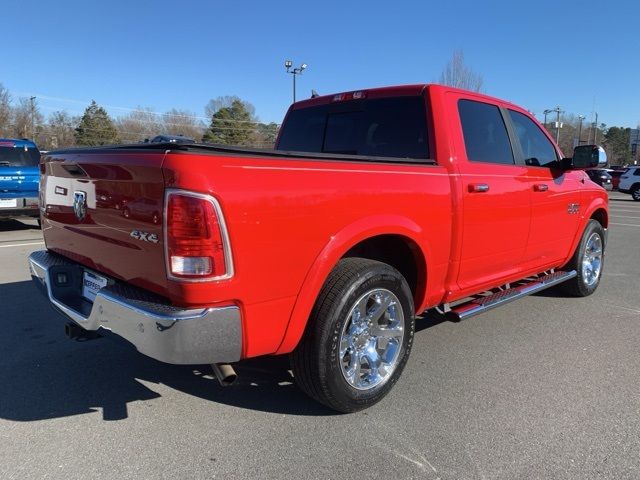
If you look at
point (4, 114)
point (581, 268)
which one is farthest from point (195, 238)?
point (4, 114)

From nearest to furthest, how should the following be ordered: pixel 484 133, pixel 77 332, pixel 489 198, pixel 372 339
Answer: pixel 77 332, pixel 372 339, pixel 489 198, pixel 484 133

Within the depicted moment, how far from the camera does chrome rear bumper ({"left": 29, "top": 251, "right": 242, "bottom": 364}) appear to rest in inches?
94.0

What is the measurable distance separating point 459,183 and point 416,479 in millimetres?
2039

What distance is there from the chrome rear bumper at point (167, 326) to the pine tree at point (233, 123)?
63848 mm

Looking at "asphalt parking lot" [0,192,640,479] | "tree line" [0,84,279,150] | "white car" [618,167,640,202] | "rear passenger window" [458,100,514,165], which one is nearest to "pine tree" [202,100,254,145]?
"tree line" [0,84,279,150]

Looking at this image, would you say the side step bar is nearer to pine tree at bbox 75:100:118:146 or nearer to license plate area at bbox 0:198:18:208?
license plate area at bbox 0:198:18:208

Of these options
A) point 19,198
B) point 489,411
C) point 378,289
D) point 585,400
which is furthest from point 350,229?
point 19,198

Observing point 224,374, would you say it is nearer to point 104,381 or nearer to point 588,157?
point 104,381

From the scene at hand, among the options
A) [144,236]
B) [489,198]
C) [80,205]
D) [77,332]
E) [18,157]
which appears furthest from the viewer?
[18,157]

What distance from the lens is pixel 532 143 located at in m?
4.89

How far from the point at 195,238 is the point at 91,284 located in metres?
1.14

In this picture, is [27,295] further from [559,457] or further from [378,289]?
[559,457]

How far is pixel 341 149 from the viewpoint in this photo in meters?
4.37

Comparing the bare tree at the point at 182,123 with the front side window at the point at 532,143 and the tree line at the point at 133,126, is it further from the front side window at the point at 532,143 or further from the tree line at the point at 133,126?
the front side window at the point at 532,143
